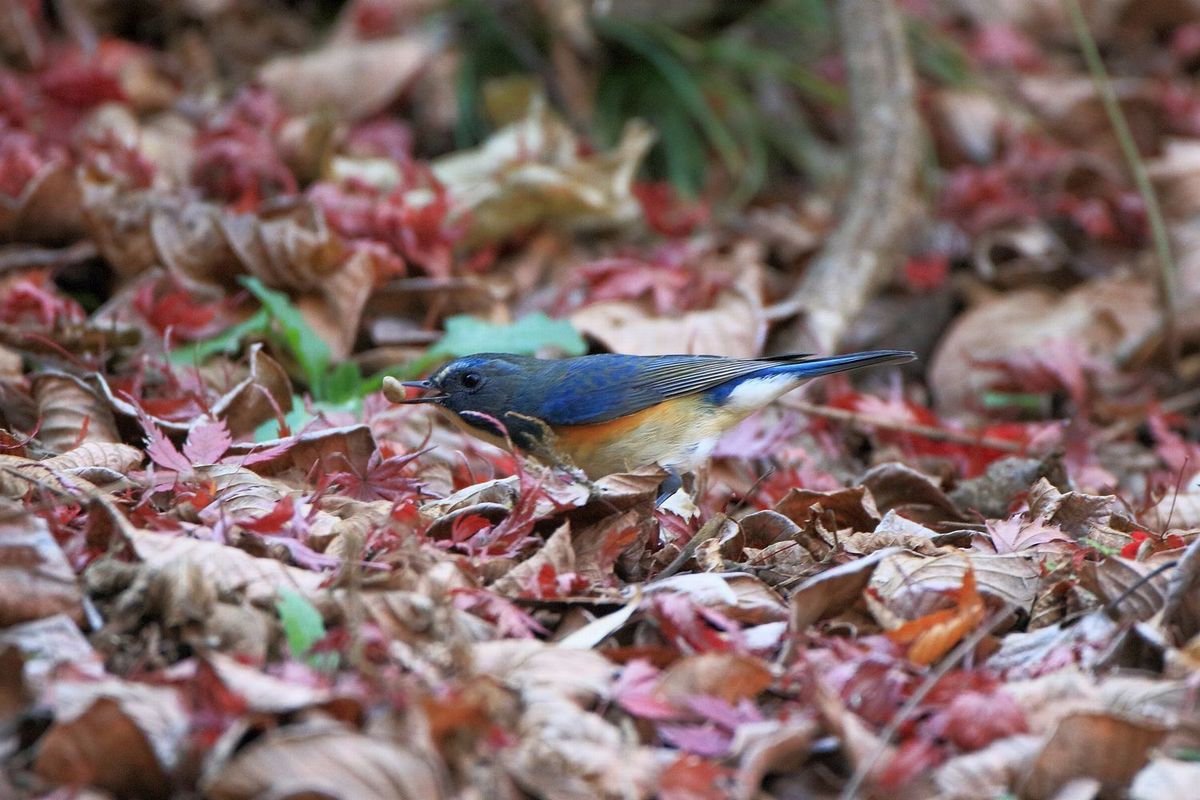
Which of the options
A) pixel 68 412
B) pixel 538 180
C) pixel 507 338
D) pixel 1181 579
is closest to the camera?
pixel 1181 579

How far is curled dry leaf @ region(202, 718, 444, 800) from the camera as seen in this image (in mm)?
2514

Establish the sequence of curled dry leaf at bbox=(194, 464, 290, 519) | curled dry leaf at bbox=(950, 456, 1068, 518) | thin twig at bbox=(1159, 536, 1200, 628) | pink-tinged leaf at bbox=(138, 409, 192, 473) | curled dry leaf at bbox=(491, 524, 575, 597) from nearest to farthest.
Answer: thin twig at bbox=(1159, 536, 1200, 628), curled dry leaf at bbox=(491, 524, 575, 597), curled dry leaf at bbox=(194, 464, 290, 519), pink-tinged leaf at bbox=(138, 409, 192, 473), curled dry leaf at bbox=(950, 456, 1068, 518)

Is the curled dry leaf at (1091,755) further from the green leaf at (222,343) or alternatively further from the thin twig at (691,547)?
the green leaf at (222,343)

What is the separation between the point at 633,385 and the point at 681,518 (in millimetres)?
691

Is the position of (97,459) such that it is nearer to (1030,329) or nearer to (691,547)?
(691,547)

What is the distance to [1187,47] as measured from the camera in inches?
347

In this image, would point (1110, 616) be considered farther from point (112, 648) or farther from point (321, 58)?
point (321, 58)

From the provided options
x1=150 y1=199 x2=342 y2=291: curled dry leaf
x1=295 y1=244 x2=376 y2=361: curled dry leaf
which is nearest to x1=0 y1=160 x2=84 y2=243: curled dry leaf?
x1=150 y1=199 x2=342 y2=291: curled dry leaf

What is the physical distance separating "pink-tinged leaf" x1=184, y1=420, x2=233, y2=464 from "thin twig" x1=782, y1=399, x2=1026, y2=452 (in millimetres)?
2484

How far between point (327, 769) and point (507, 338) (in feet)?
9.19

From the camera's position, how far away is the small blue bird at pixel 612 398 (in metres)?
4.43

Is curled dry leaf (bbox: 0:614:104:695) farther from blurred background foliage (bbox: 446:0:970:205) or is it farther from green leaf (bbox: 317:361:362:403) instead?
blurred background foliage (bbox: 446:0:970:205)

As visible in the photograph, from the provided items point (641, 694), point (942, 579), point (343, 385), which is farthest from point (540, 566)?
point (343, 385)

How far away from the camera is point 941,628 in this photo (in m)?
3.09
